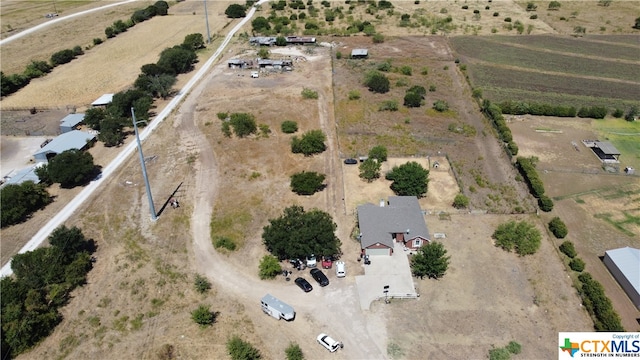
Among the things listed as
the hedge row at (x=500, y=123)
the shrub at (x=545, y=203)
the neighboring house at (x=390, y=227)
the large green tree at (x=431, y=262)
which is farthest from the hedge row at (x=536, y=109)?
the large green tree at (x=431, y=262)

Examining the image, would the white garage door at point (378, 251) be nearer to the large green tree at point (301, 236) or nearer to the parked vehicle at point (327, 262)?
the large green tree at point (301, 236)

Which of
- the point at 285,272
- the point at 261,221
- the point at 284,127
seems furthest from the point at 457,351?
the point at 284,127

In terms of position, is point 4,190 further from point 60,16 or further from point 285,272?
point 60,16

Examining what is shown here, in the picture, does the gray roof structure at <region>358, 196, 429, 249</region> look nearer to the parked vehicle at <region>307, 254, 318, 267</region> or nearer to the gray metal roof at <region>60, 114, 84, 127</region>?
the parked vehicle at <region>307, 254, 318, 267</region>

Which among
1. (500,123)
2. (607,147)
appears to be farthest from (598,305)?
(500,123)

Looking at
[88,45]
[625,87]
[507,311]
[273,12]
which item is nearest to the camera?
[507,311]

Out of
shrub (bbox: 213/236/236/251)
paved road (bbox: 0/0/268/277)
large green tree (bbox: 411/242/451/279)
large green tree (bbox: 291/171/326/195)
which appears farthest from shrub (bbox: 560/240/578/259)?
paved road (bbox: 0/0/268/277)

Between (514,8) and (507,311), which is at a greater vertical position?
(514,8)
